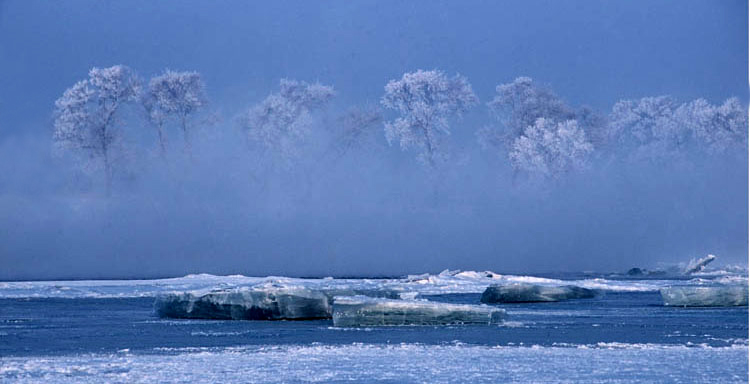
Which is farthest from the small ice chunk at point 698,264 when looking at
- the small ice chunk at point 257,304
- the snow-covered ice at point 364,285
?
the small ice chunk at point 257,304

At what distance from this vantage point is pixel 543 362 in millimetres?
7840

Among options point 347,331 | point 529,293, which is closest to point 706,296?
point 529,293

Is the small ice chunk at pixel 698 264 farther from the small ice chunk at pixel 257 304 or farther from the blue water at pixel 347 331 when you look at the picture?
the small ice chunk at pixel 257 304

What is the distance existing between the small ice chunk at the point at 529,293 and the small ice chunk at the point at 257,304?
5.01m

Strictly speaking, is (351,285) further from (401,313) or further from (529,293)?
(401,313)

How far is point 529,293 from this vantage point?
18359 mm

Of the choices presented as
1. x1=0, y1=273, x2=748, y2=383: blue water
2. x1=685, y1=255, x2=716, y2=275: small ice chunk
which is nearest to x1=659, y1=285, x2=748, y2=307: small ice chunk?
x1=0, y1=273, x2=748, y2=383: blue water

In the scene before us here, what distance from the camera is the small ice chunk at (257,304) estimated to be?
1308 cm

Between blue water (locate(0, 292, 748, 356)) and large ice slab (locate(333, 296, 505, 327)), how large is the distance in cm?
29

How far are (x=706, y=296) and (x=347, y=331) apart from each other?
7271 millimetres

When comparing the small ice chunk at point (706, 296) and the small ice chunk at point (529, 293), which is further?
Result: the small ice chunk at point (529, 293)

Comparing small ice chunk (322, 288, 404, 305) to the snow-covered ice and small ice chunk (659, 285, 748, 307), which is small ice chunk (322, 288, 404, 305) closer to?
the snow-covered ice

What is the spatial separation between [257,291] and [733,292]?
7.42m

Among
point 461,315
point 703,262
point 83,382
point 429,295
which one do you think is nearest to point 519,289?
point 429,295
